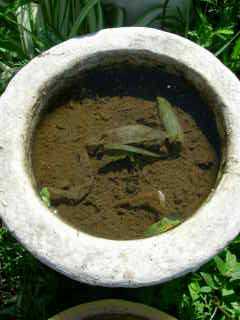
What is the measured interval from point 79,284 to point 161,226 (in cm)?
67

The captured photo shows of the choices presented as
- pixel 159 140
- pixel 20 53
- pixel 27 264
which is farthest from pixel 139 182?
pixel 20 53

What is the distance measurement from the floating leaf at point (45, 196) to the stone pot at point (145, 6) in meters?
1.08

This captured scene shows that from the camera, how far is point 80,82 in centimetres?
174

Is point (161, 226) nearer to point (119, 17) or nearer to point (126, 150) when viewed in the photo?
point (126, 150)

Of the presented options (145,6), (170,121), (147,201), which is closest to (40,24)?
(145,6)

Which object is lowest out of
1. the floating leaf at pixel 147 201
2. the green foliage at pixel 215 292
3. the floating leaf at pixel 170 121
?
the green foliage at pixel 215 292

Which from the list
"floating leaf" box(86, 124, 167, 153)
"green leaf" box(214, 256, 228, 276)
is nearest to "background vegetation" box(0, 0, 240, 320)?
"green leaf" box(214, 256, 228, 276)

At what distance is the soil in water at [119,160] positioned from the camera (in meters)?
1.61

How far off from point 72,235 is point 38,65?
548 millimetres

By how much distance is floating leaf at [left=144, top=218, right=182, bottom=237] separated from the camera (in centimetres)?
154

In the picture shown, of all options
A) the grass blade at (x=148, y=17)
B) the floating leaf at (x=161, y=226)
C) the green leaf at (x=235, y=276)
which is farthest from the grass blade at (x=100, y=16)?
the green leaf at (x=235, y=276)

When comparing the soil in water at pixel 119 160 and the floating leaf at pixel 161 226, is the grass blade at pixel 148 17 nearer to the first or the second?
the soil in water at pixel 119 160

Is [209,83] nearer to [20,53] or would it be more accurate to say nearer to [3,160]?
[3,160]

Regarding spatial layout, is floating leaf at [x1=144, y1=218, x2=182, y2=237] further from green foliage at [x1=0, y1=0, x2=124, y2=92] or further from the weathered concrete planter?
green foliage at [x1=0, y1=0, x2=124, y2=92]
